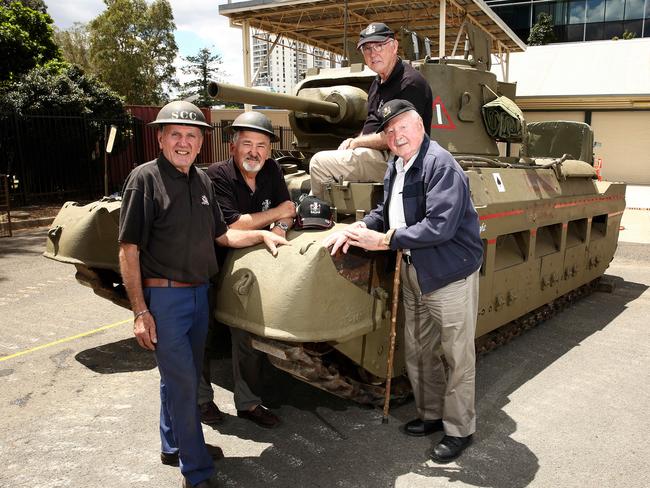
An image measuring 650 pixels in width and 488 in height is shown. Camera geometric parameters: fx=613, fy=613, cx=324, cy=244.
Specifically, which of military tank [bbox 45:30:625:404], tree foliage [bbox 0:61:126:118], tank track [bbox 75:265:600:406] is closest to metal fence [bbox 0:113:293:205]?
tree foliage [bbox 0:61:126:118]

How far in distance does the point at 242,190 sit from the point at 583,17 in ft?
120

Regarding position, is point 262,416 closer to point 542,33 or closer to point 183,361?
point 183,361

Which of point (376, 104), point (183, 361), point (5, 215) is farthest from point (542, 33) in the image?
point (183, 361)

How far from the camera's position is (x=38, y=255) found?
1039 centimetres

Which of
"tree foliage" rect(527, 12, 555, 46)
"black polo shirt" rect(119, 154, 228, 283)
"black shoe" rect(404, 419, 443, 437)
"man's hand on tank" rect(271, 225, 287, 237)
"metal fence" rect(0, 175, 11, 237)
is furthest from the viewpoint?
"tree foliage" rect(527, 12, 555, 46)

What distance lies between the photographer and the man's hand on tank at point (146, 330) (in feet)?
10.5

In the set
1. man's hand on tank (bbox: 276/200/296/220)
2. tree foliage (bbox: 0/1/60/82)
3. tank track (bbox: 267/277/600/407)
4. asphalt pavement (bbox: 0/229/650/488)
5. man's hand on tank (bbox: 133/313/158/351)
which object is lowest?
asphalt pavement (bbox: 0/229/650/488)

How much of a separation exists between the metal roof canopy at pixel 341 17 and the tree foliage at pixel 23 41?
6.05 meters

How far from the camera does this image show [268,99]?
509 cm

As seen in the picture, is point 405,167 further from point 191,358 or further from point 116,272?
point 116,272

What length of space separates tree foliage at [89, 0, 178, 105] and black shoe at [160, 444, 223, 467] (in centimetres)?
3720

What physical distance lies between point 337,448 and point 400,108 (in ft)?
7.24

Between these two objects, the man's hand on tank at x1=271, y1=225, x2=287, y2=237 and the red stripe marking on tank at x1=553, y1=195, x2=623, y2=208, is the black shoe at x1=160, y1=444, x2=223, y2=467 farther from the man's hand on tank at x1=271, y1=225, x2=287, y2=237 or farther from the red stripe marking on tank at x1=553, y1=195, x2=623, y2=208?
the red stripe marking on tank at x1=553, y1=195, x2=623, y2=208

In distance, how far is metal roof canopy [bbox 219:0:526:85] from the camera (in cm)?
1627
